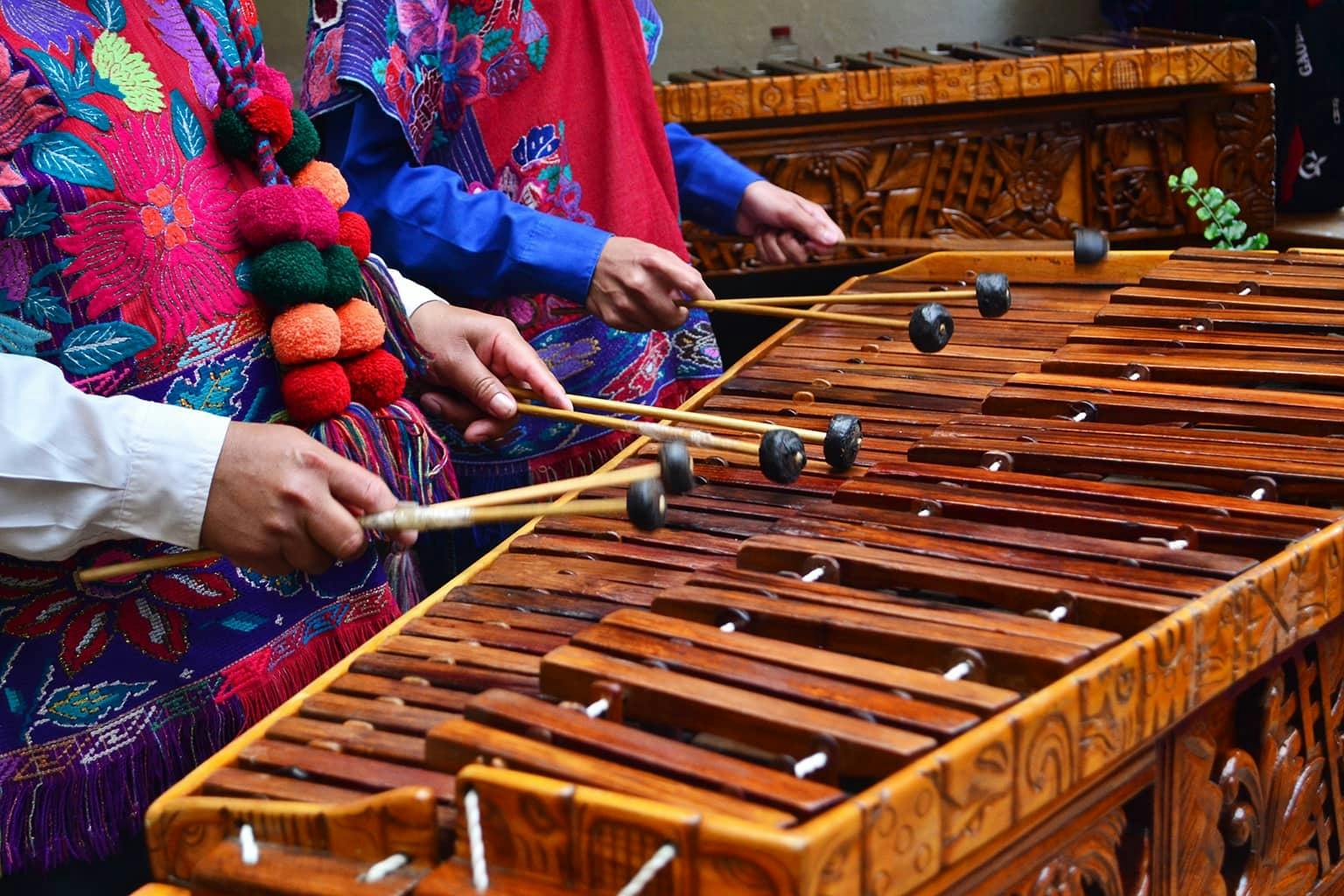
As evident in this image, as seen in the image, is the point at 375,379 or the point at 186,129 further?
the point at 375,379

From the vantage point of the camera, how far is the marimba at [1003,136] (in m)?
4.19

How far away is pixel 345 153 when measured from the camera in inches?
102

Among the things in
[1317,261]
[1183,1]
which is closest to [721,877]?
[1317,261]

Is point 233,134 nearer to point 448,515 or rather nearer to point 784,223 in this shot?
point 448,515

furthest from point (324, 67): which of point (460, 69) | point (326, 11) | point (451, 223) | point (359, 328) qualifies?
point (359, 328)

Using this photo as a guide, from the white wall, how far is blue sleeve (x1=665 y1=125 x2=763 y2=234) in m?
2.78

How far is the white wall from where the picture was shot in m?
5.93

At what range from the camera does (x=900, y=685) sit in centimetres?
147

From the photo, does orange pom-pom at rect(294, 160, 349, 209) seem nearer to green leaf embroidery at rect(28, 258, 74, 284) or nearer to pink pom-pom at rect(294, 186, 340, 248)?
pink pom-pom at rect(294, 186, 340, 248)

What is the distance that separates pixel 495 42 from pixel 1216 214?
2.31 m

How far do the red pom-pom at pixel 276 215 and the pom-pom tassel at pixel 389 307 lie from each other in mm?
161

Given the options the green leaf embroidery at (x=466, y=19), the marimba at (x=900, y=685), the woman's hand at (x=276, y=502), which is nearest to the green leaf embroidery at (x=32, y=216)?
the woman's hand at (x=276, y=502)

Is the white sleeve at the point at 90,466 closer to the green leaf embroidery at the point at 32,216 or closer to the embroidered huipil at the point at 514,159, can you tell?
the green leaf embroidery at the point at 32,216

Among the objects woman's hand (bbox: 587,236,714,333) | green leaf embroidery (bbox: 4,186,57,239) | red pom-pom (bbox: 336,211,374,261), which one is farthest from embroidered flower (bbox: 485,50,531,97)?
green leaf embroidery (bbox: 4,186,57,239)
